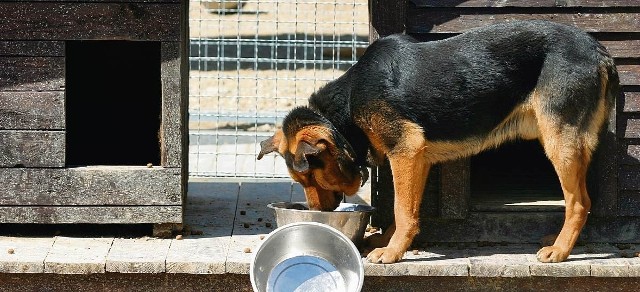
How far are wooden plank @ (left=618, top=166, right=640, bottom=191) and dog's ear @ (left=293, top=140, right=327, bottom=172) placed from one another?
182cm

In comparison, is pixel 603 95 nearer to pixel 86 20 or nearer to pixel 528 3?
pixel 528 3

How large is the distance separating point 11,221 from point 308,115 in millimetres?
1884

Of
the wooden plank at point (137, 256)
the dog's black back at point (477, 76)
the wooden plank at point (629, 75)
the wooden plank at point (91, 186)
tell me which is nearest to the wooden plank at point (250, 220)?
the wooden plank at point (137, 256)

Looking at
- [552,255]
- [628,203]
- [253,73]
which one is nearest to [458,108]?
[552,255]

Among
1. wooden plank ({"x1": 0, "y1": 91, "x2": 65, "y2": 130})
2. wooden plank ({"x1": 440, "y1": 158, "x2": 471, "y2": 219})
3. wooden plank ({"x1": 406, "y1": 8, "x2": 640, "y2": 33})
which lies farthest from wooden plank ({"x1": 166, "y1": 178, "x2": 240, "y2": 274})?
wooden plank ({"x1": 406, "y1": 8, "x2": 640, "y2": 33})

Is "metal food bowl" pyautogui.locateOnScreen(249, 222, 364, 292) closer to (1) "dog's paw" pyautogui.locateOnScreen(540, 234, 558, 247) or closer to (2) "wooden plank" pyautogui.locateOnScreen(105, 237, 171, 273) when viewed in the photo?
(2) "wooden plank" pyautogui.locateOnScreen(105, 237, 171, 273)

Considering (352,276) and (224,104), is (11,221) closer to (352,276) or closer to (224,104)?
(352,276)

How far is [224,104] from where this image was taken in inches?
519

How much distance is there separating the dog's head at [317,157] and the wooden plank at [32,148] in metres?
1.20

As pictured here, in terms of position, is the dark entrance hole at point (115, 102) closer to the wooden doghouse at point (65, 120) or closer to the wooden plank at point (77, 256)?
the wooden doghouse at point (65, 120)

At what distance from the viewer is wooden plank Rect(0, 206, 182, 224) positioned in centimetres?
643

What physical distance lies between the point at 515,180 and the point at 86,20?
338cm

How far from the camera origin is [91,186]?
641cm

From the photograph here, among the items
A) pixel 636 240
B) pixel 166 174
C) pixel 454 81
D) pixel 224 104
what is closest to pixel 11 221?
pixel 166 174
